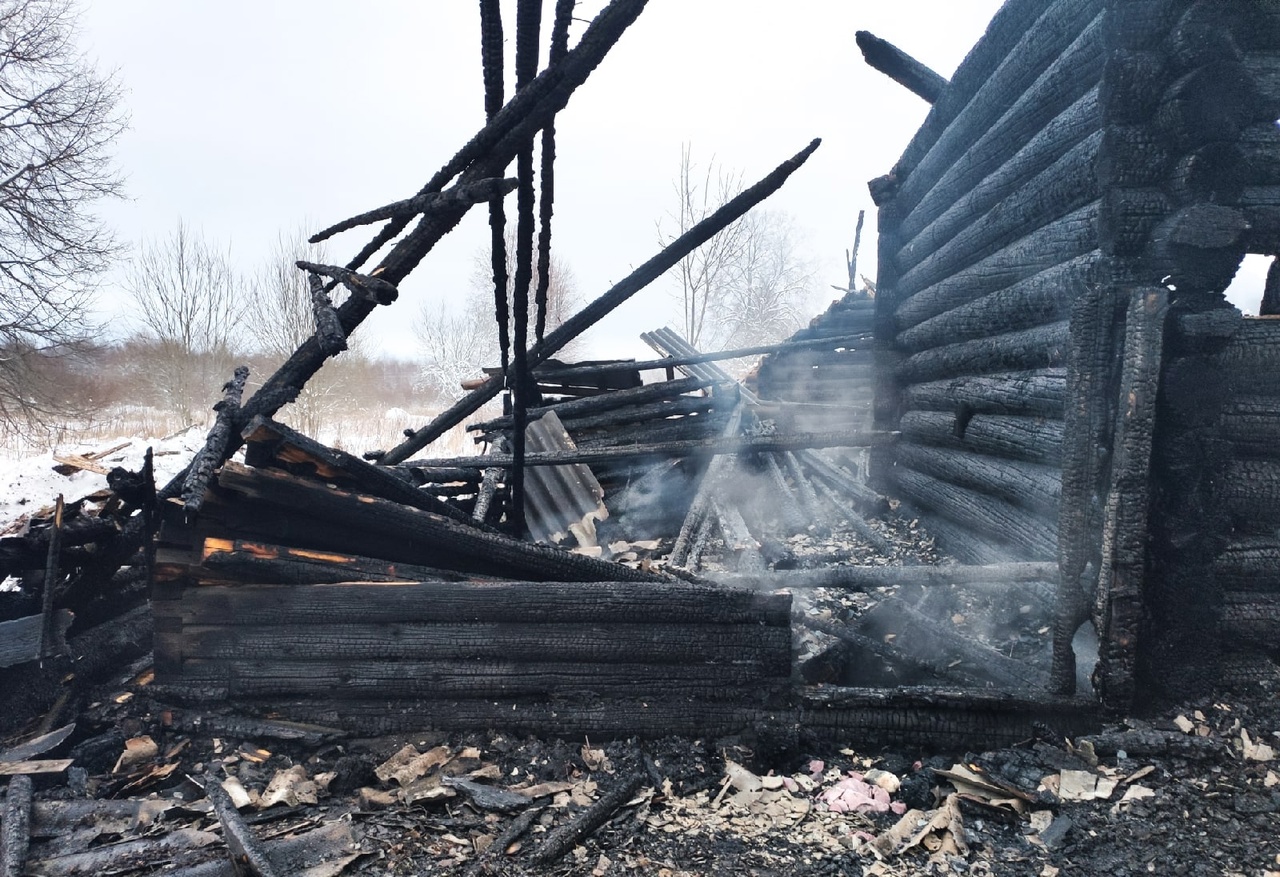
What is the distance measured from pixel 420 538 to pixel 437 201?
1674mm

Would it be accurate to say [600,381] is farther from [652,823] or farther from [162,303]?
[162,303]

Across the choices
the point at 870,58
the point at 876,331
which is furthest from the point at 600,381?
the point at 870,58

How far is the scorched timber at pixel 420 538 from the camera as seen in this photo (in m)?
2.97

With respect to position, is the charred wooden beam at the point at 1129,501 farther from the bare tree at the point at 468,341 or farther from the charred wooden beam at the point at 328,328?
the bare tree at the point at 468,341

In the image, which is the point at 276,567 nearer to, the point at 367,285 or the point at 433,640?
the point at 433,640

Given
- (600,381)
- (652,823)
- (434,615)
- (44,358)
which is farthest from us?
(44,358)

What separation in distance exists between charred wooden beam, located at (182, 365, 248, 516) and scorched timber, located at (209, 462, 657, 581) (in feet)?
0.54

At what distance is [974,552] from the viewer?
4898mm

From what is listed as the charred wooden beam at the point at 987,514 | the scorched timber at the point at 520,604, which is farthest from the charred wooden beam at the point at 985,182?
the scorched timber at the point at 520,604

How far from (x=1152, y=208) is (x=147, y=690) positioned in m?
5.10

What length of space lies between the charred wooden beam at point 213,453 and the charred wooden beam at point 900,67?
6631mm

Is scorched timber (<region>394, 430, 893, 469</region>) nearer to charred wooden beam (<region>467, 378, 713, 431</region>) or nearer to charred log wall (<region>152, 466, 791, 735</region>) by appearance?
charred wooden beam (<region>467, 378, 713, 431</region>)

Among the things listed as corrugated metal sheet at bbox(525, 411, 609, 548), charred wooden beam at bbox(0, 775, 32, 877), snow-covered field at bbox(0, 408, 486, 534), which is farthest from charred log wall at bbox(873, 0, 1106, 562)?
snow-covered field at bbox(0, 408, 486, 534)

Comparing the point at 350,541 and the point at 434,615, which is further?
the point at 350,541
